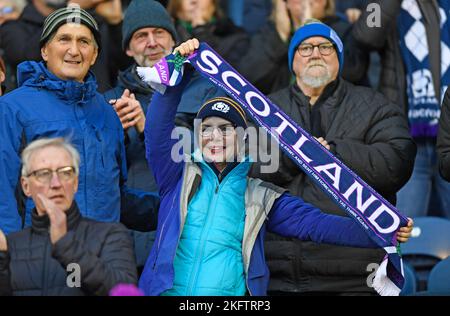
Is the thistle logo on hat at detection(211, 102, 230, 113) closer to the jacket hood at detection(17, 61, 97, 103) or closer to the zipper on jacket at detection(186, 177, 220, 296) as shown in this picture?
the zipper on jacket at detection(186, 177, 220, 296)

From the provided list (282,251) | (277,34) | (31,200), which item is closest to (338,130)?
(282,251)

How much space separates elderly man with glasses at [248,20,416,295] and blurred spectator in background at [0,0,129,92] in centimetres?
137

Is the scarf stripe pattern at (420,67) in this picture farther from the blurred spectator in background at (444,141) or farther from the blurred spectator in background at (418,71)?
the blurred spectator in background at (444,141)

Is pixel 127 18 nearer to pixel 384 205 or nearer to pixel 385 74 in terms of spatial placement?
pixel 385 74

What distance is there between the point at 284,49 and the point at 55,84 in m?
2.43

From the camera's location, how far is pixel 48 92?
7129 mm

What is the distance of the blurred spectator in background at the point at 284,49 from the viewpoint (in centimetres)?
901

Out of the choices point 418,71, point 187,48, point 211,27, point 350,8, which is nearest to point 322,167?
point 187,48

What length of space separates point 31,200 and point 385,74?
313cm

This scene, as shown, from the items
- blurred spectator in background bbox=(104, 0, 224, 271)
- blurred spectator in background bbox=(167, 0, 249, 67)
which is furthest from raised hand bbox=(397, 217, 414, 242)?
Answer: blurred spectator in background bbox=(167, 0, 249, 67)

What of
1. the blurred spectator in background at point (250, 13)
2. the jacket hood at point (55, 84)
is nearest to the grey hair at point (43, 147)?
the jacket hood at point (55, 84)

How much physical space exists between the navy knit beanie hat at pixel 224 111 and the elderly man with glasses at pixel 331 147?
78 centimetres

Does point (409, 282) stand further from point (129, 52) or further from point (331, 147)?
point (129, 52)

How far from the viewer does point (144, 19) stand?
840 cm
